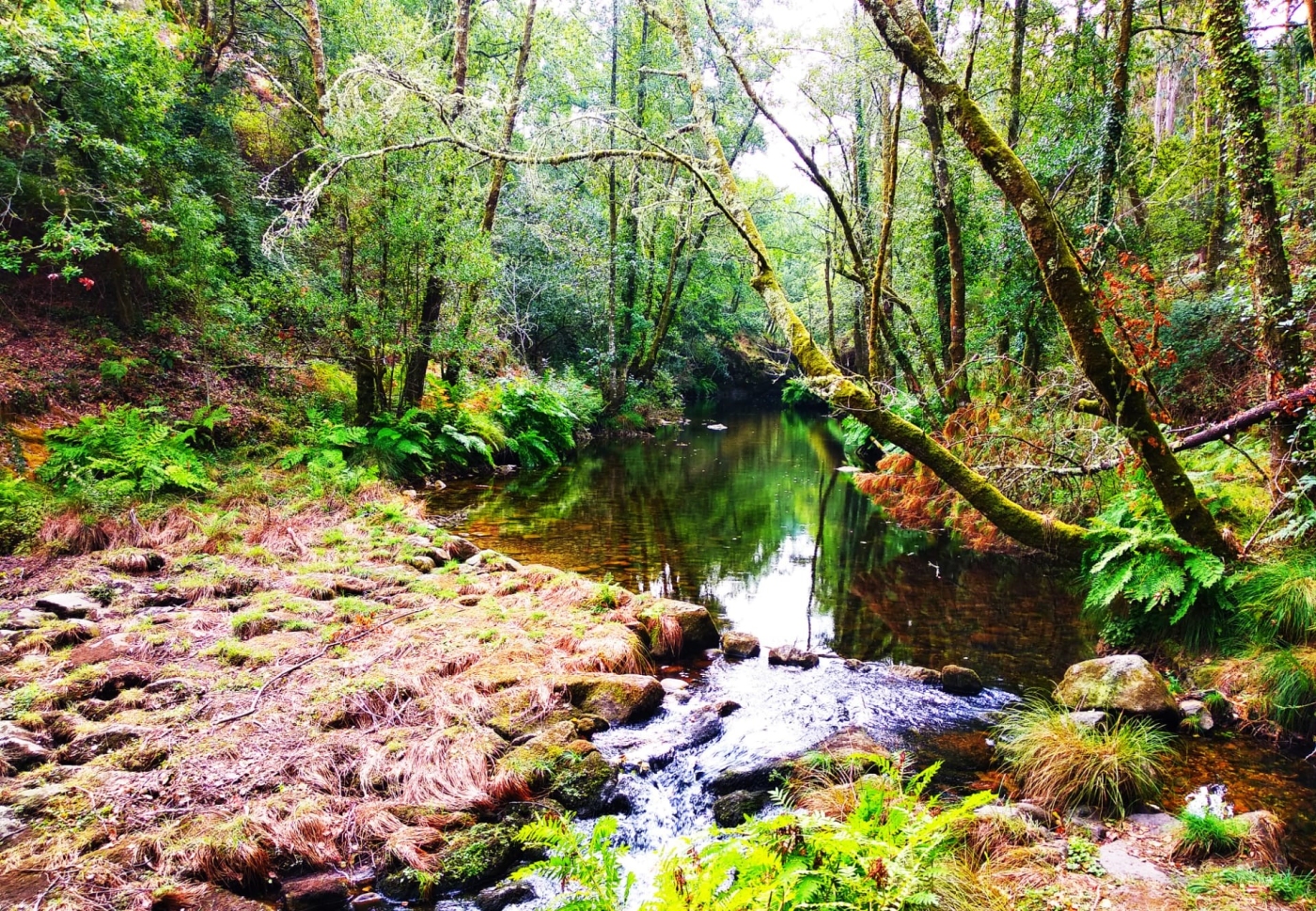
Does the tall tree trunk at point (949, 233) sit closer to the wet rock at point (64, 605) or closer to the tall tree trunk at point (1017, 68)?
the tall tree trunk at point (1017, 68)

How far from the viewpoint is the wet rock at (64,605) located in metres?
5.27

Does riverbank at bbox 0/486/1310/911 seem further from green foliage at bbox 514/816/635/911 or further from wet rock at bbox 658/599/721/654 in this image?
green foliage at bbox 514/816/635/911

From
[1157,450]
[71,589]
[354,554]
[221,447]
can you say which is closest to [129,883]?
[71,589]

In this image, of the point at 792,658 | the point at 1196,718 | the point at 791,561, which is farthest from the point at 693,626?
the point at 1196,718

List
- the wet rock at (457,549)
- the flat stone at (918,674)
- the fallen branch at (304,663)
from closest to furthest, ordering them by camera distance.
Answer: the fallen branch at (304,663) → the flat stone at (918,674) → the wet rock at (457,549)

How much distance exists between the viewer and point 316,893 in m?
3.18

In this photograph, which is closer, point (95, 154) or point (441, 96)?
point (441, 96)

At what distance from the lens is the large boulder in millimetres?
4617

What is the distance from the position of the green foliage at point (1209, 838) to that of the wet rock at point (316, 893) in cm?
438

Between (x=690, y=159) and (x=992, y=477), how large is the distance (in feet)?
16.1

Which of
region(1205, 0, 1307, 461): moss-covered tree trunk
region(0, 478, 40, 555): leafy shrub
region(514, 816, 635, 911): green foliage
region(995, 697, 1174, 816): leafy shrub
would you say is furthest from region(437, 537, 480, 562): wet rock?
region(1205, 0, 1307, 461): moss-covered tree trunk

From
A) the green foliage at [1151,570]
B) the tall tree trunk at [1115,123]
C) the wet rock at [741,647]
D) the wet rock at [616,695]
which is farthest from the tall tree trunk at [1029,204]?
the tall tree trunk at [1115,123]

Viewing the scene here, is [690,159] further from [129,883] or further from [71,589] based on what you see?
[71,589]

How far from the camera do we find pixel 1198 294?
1068 centimetres
